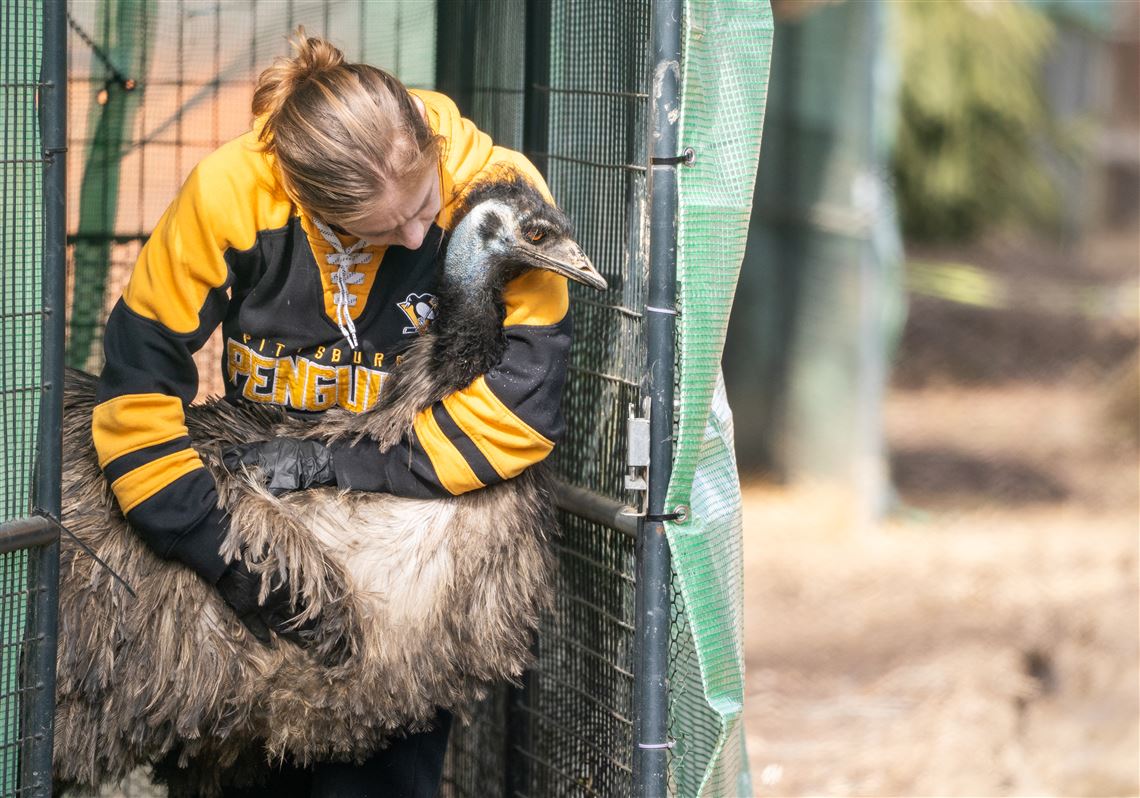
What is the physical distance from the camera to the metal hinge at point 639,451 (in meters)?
3.41

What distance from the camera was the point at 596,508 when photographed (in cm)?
373

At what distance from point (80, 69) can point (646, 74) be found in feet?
5.86

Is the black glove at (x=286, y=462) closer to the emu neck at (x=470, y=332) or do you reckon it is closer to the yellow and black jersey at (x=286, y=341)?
the yellow and black jersey at (x=286, y=341)

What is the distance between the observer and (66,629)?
3.23 m

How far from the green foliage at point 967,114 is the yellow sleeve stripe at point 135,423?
35.3 feet

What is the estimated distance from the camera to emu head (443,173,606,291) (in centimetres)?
328

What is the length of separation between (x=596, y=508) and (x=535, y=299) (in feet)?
2.03

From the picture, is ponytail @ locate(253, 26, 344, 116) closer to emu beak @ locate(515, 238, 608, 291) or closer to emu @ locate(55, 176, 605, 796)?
emu @ locate(55, 176, 605, 796)

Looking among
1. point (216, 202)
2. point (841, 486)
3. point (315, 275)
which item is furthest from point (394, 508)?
point (841, 486)

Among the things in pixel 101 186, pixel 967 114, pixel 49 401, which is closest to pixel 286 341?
pixel 49 401

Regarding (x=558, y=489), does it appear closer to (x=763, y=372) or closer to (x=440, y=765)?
(x=440, y=765)

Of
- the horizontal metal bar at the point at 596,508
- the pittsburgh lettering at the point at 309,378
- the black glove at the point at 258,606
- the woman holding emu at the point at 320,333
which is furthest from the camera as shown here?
the horizontal metal bar at the point at 596,508

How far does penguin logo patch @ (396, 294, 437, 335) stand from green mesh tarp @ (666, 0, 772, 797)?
0.58 meters

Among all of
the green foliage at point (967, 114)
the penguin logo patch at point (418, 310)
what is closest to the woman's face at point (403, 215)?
the penguin logo patch at point (418, 310)
